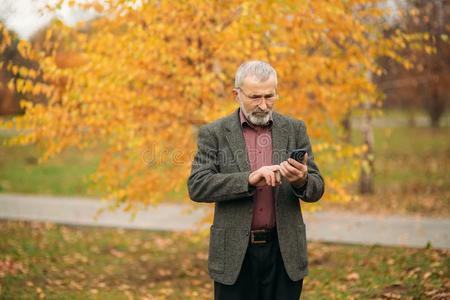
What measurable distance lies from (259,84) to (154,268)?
5084 millimetres

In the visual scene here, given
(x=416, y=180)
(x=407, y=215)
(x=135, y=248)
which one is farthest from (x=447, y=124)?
(x=135, y=248)

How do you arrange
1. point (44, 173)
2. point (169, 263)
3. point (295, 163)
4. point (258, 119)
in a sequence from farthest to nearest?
point (44, 173) → point (169, 263) → point (258, 119) → point (295, 163)

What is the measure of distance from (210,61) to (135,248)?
12.8ft

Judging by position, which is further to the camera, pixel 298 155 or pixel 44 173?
pixel 44 173

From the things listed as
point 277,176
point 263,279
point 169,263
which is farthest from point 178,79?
point 277,176

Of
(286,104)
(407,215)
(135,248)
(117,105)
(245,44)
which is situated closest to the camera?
(245,44)

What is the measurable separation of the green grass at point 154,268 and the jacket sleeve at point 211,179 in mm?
3021

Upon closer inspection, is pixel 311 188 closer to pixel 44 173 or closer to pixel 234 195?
pixel 234 195

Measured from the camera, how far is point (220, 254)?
10.6ft

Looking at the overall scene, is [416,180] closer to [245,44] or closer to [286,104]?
[286,104]

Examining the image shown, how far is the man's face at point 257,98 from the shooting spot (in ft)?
10.3

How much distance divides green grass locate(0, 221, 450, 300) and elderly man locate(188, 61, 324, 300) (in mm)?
2621

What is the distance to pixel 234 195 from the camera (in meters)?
3.08

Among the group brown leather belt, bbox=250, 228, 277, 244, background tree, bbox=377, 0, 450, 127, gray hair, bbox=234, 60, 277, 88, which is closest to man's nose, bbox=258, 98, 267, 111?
gray hair, bbox=234, 60, 277, 88
